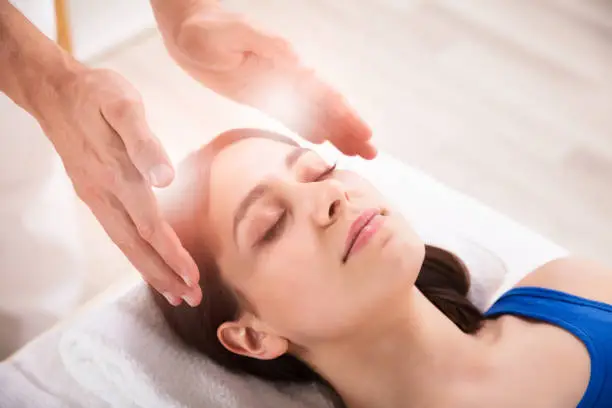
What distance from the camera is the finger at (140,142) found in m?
0.61

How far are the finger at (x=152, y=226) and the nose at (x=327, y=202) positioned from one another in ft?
0.52

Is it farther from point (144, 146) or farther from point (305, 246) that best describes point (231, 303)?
point (144, 146)

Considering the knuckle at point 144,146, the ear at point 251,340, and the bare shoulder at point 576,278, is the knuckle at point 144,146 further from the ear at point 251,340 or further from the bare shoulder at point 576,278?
the bare shoulder at point 576,278

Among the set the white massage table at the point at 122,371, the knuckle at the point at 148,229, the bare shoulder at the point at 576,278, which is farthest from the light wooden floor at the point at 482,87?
the knuckle at the point at 148,229

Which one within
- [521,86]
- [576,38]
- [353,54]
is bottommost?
[353,54]

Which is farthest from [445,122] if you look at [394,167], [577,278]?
[577,278]

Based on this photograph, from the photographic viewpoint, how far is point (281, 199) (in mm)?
788

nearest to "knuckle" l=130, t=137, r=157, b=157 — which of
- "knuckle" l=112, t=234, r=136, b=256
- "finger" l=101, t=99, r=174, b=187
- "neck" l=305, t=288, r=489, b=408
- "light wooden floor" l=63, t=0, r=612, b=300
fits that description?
"finger" l=101, t=99, r=174, b=187

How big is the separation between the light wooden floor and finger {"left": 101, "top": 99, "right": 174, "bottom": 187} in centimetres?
51

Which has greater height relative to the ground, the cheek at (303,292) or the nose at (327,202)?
the nose at (327,202)

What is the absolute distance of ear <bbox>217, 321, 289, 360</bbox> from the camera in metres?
0.83

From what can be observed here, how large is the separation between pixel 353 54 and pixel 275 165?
0.92 meters

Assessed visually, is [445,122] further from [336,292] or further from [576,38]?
[336,292]

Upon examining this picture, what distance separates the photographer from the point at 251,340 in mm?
841
